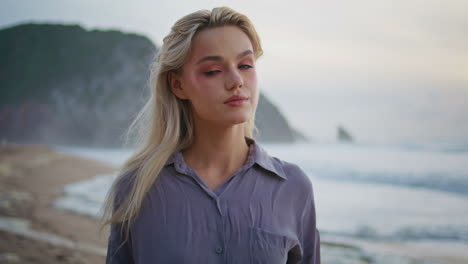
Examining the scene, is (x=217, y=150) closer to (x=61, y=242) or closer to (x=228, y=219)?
(x=228, y=219)

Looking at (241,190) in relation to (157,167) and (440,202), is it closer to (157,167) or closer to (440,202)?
(157,167)

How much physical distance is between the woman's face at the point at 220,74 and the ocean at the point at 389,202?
778 mm

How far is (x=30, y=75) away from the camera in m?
21.0

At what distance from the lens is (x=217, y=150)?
1.46 meters

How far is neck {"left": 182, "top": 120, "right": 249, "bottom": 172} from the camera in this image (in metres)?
1.44

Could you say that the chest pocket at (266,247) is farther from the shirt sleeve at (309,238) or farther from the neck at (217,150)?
the neck at (217,150)

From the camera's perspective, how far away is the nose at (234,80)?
1.32 meters

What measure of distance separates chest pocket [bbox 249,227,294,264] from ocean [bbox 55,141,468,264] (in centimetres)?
81

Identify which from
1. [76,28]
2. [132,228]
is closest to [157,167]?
[132,228]

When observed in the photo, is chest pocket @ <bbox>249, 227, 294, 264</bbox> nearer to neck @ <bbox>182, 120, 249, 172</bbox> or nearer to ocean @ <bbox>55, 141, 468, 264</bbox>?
neck @ <bbox>182, 120, 249, 172</bbox>

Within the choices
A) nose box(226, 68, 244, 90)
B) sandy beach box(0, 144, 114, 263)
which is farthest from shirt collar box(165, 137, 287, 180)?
sandy beach box(0, 144, 114, 263)

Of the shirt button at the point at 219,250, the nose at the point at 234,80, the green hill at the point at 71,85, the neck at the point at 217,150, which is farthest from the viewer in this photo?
the green hill at the point at 71,85

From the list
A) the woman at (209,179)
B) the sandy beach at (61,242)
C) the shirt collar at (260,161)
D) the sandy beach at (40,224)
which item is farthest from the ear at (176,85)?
the sandy beach at (40,224)

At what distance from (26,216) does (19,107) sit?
1576 cm
